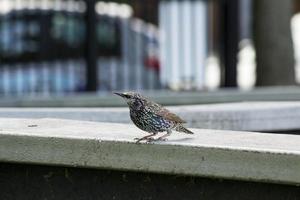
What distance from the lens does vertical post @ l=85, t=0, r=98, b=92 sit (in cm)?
1075

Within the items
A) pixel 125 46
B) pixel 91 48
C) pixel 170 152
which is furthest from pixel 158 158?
pixel 125 46

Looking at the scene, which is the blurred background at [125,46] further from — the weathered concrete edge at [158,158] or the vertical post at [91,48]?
the weathered concrete edge at [158,158]

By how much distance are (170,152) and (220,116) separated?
80.8 inches

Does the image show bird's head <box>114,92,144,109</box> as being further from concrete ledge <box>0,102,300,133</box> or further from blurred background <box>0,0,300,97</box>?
blurred background <box>0,0,300,97</box>

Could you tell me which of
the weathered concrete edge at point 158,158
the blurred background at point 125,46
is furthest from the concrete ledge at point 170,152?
the blurred background at point 125,46

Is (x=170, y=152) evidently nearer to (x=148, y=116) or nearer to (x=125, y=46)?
(x=148, y=116)

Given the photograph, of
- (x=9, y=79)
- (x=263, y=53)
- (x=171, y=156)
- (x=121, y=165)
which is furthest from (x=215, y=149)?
(x=9, y=79)

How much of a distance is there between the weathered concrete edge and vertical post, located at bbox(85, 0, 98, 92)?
714 cm

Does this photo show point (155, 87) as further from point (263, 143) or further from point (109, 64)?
point (263, 143)

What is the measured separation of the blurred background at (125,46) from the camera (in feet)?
35.6

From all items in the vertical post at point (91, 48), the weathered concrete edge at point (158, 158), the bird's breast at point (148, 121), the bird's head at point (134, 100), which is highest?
the vertical post at point (91, 48)

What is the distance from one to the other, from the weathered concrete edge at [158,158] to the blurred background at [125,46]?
6909mm

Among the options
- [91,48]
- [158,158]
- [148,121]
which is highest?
[91,48]

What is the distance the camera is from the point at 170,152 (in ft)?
11.3
